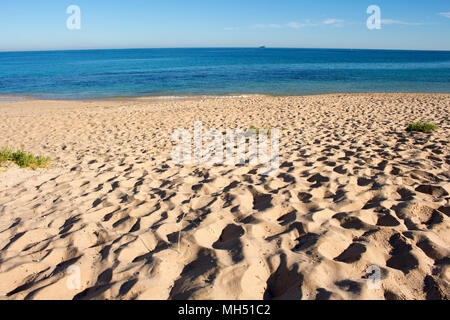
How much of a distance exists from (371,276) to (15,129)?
11.0m

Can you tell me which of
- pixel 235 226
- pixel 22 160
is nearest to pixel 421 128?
pixel 235 226

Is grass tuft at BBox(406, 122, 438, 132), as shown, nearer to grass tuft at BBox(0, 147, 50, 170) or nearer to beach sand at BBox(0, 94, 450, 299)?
beach sand at BBox(0, 94, 450, 299)

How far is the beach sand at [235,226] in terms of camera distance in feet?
7.13

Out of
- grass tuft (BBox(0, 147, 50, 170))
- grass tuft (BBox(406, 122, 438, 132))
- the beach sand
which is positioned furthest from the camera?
grass tuft (BBox(406, 122, 438, 132))

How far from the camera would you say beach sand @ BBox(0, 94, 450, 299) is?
7.13 ft

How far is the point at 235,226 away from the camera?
9.73 feet

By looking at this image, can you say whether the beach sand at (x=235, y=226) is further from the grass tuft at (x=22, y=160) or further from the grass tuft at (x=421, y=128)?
the grass tuft at (x=421, y=128)

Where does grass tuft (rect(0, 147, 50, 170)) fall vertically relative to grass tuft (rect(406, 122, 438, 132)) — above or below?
below

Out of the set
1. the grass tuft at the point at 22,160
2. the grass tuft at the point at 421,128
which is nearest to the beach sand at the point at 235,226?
the grass tuft at the point at 22,160

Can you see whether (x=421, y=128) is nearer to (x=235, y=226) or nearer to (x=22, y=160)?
(x=235, y=226)

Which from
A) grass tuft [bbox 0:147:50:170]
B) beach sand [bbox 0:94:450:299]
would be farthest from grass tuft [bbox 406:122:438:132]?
grass tuft [bbox 0:147:50:170]
